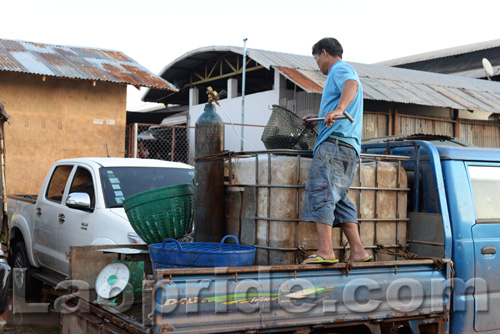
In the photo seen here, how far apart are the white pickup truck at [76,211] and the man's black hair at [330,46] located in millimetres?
2759

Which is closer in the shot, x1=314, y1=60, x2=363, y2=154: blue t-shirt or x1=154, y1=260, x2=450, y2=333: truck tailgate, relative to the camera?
x1=154, y1=260, x2=450, y2=333: truck tailgate

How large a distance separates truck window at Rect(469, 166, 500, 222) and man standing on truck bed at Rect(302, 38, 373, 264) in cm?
101

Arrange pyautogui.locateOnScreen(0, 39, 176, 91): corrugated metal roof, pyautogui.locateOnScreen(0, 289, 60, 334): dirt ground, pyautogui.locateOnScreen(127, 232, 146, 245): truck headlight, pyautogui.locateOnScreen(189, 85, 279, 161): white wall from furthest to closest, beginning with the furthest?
pyautogui.locateOnScreen(189, 85, 279, 161): white wall < pyautogui.locateOnScreen(0, 39, 176, 91): corrugated metal roof < pyautogui.locateOnScreen(0, 289, 60, 334): dirt ground < pyautogui.locateOnScreen(127, 232, 146, 245): truck headlight

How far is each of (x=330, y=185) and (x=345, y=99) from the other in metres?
0.62

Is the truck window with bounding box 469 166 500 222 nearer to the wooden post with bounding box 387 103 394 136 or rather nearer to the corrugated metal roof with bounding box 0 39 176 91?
the corrugated metal roof with bounding box 0 39 176 91

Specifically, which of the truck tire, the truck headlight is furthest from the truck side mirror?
the truck tire

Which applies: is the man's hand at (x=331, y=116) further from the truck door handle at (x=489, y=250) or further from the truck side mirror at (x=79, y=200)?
the truck side mirror at (x=79, y=200)

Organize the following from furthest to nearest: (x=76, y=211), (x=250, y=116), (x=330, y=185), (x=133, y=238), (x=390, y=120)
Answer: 1. (x=250, y=116)
2. (x=390, y=120)
3. (x=76, y=211)
4. (x=133, y=238)
5. (x=330, y=185)

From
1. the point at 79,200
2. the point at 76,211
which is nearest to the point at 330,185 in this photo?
the point at 79,200

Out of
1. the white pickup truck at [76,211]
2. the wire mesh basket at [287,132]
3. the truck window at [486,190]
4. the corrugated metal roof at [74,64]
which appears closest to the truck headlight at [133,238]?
the white pickup truck at [76,211]

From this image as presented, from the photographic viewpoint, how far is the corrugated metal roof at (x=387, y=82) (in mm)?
15516

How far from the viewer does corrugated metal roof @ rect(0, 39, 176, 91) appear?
12.3m

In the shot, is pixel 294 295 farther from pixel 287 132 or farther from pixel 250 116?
pixel 250 116

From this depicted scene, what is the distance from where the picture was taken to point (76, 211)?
6.42 m
